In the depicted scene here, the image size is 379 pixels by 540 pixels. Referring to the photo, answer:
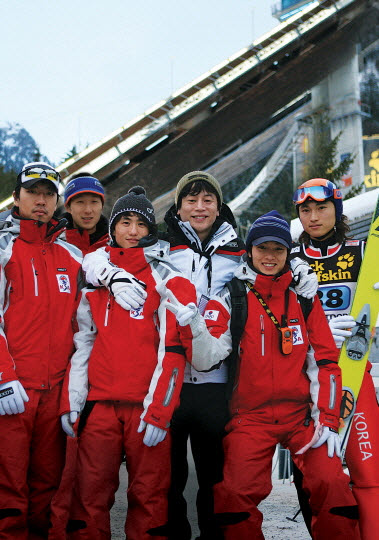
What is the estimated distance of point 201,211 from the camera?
303cm

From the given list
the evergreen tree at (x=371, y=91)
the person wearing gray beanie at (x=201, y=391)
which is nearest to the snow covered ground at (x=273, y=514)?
the person wearing gray beanie at (x=201, y=391)

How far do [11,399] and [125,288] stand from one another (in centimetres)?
72

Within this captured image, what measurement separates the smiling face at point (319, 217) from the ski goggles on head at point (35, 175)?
1485 millimetres

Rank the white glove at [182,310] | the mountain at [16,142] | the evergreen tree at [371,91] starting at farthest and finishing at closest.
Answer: the mountain at [16,142]
the evergreen tree at [371,91]
the white glove at [182,310]

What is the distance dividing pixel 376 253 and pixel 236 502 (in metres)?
1.63

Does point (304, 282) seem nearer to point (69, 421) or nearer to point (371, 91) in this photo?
point (69, 421)

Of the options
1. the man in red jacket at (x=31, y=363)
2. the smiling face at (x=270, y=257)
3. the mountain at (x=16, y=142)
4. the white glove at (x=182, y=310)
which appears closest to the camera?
the white glove at (x=182, y=310)

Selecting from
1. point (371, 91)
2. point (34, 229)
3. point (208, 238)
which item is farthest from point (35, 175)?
point (371, 91)

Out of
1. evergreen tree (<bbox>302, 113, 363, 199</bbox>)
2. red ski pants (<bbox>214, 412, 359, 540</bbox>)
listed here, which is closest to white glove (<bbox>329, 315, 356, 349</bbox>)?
red ski pants (<bbox>214, 412, 359, 540</bbox>)

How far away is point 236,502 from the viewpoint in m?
2.39

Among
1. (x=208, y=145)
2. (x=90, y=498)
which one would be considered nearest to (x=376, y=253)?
(x=90, y=498)

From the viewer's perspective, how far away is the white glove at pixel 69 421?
258cm

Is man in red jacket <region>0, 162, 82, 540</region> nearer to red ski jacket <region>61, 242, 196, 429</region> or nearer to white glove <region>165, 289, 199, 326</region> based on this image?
red ski jacket <region>61, 242, 196, 429</region>

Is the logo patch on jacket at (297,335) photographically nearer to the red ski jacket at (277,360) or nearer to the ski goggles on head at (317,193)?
the red ski jacket at (277,360)
